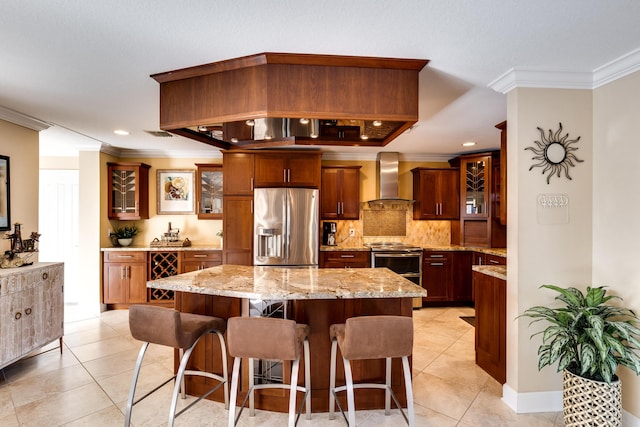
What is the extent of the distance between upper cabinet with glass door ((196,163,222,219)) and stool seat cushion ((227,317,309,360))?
11.8ft

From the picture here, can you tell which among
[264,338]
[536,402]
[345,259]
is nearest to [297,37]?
[264,338]

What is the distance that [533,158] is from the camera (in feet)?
7.95

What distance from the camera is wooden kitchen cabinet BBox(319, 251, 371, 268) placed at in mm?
4840

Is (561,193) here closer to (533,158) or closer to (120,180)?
(533,158)

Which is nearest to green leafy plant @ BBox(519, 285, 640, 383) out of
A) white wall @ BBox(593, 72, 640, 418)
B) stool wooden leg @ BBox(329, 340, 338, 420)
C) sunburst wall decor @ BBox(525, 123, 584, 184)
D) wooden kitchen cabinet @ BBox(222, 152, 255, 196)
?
white wall @ BBox(593, 72, 640, 418)

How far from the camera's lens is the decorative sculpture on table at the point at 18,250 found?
3025 mm

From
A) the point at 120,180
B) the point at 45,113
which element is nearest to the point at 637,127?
the point at 45,113

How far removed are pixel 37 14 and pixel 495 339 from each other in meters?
3.82

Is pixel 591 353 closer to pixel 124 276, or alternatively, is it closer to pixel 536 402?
pixel 536 402

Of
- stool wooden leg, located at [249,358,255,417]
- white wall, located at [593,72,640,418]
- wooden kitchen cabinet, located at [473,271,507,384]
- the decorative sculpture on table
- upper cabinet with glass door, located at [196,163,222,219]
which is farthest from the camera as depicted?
upper cabinet with glass door, located at [196,163,222,219]

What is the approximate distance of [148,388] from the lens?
105 inches

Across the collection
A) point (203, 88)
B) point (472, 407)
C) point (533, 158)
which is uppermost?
point (203, 88)

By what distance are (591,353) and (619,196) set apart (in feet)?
3.66

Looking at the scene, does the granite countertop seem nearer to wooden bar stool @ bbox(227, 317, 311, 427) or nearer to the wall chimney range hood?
wooden bar stool @ bbox(227, 317, 311, 427)
